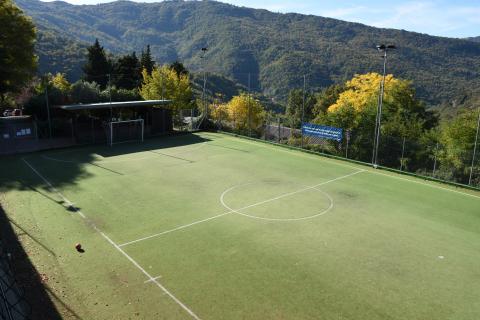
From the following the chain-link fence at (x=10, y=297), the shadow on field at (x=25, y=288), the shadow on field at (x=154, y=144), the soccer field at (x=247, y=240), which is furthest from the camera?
the shadow on field at (x=154, y=144)

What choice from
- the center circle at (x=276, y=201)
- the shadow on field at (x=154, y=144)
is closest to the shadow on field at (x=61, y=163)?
the shadow on field at (x=154, y=144)

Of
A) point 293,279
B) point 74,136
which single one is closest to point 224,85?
point 74,136

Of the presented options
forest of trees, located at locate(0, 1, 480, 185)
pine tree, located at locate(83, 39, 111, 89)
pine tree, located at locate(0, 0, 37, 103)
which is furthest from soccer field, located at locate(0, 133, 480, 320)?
pine tree, located at locate(83, 39, 111, 89)

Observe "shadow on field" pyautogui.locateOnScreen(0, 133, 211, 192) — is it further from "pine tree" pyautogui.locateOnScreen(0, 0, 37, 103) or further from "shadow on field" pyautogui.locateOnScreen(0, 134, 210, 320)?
"pine tree" pyautogui.locateOnScreen(0, 0, 37, 103)

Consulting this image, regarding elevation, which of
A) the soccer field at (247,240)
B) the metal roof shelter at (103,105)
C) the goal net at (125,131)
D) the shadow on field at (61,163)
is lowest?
the soccer field at (247,240)

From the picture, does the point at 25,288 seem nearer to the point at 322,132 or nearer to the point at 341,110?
the point at 322,132

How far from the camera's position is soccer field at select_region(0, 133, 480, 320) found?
8156 millimetres

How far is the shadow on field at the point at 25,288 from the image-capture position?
7598 millimetres

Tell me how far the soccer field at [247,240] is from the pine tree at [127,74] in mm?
33207

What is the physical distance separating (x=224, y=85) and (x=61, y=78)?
76753mm

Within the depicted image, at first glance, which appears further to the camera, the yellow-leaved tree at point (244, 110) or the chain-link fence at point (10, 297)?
the yellow-leaved tree at point (244, 110)

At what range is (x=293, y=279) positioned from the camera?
9.03 metres

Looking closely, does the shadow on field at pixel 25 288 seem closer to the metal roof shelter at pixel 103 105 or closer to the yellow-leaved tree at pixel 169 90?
the metal roof shelter at pixel 103 105

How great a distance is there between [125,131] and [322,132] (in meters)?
13.8
